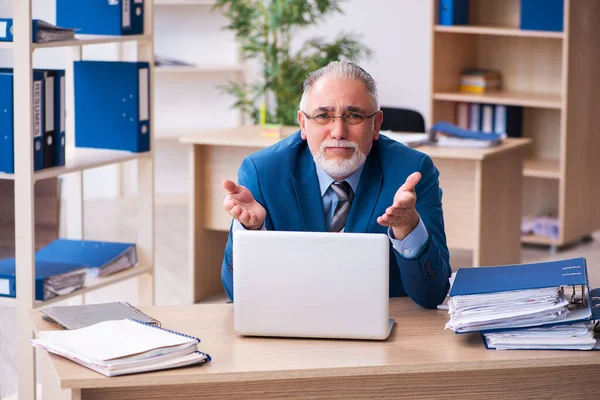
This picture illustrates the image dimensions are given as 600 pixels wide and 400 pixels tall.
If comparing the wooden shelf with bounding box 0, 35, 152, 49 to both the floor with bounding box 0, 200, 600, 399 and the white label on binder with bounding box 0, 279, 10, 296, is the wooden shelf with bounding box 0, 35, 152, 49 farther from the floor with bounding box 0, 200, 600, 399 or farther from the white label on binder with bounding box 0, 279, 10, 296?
the floor with bounding box 0, 200, 600, 399

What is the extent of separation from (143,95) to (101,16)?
0.31 metres

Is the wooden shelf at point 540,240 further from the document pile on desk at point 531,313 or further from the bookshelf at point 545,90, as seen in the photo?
the document pile on desk at point 531,313

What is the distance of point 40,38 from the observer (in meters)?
3.01

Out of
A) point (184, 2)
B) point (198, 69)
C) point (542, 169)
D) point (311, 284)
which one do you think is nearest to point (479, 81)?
point (542, 169)

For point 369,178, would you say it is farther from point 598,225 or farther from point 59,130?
point 598,225

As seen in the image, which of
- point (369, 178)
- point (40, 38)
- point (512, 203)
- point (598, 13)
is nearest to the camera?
point (369, 178)

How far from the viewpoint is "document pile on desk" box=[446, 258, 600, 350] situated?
76.9 inches

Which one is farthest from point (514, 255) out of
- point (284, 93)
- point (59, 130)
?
point (59, 130)

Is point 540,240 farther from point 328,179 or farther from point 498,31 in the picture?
point 328,179

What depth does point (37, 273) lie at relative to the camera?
3.25m

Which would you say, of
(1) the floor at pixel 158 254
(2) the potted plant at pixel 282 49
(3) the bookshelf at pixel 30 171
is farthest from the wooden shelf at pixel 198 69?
(3) the bookshelf at pixel 30 171

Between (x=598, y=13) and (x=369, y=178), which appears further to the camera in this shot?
(x=598, y=13)

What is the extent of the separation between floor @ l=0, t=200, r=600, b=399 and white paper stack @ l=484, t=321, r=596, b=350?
1796 mm

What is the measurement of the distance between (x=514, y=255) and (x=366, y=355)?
9.91 ft
